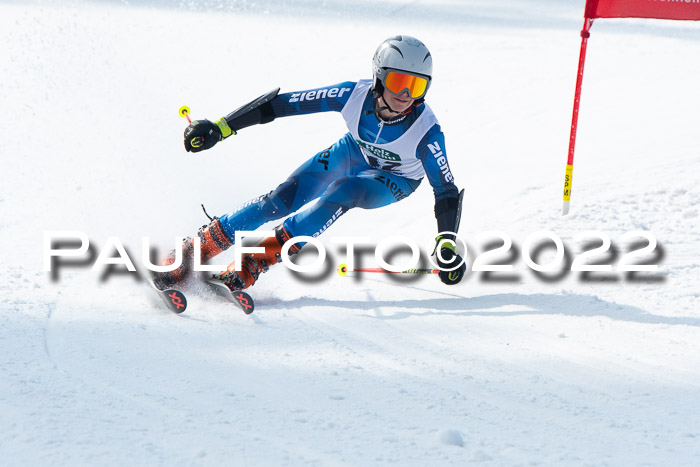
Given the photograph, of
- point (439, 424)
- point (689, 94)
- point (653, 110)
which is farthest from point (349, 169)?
point (689, 94)

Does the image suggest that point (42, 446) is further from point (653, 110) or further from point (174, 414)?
point (653, 110)

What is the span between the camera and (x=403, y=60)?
13.3ft

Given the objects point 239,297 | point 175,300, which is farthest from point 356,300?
point 175,300

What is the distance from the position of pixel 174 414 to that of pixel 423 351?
1.25m

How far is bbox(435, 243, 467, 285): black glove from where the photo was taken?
159 inches

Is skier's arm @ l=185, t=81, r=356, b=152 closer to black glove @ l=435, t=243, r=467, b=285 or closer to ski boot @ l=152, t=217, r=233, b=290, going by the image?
ski boot @ l=152, t=217, r=233, b=290

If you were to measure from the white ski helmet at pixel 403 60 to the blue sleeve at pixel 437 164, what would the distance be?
24cm

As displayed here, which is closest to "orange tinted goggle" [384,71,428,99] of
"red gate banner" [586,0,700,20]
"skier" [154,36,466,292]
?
"skier" [154,36,466,292]

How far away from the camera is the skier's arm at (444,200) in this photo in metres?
4.05

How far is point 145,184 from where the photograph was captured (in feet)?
20.9

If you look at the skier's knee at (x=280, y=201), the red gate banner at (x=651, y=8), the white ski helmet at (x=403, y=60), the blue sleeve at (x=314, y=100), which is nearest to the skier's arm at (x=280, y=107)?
the blue sleeve at (x=314, y=100)

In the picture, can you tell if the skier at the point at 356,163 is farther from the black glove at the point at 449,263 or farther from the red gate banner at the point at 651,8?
the red gate banner at the point at 651,8

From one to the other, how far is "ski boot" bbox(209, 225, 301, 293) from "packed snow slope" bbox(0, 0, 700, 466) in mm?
132

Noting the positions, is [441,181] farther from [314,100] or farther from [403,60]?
[314,100]
